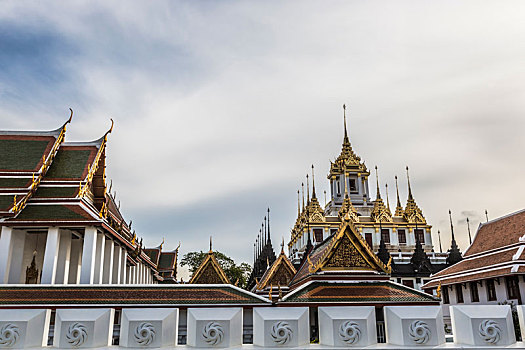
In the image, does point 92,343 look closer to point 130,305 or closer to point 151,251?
point 130,305

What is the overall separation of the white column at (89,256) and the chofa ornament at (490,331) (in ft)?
40.6

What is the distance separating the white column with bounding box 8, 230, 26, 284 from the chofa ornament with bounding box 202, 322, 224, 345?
12134mm

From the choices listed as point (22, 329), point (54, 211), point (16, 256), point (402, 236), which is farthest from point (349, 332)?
point (402, 236)

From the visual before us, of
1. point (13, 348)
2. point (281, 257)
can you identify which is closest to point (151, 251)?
point (281, 257)

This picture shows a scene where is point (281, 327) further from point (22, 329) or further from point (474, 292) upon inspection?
point (474, 292)

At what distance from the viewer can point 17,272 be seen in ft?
46.1

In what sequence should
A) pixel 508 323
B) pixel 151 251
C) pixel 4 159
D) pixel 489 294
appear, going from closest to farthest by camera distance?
pixel 508 323 → pixel 4 159 → pixel 489 294 → pixel 151 251

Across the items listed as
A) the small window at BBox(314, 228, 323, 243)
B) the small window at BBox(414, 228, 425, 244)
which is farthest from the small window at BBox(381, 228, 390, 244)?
the small window at BBox(314, 228, 323, 243)

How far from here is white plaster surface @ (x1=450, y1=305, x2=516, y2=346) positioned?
4.68 m

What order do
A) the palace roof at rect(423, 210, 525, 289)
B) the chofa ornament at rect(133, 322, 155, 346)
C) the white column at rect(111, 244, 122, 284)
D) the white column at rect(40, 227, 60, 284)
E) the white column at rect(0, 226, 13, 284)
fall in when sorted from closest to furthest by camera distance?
the chofa ornament at rect(133, 322, 155, 346)
the white column at rect(0, 226, 13, 284)
the white column at rect(40, 227, 60, 284)
the white column at rect(111, 244, 122, 284)
the palace roof at rect(423, 210, 525, 289)

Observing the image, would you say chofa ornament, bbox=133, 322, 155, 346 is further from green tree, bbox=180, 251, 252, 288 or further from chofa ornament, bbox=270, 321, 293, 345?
green tree, bbox=180, 251, 252, 288

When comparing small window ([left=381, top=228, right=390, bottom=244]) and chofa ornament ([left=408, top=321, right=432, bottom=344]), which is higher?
small window ([left=381, top=228, right=390, bottom=244])

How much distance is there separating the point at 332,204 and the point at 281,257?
44536 millimetres

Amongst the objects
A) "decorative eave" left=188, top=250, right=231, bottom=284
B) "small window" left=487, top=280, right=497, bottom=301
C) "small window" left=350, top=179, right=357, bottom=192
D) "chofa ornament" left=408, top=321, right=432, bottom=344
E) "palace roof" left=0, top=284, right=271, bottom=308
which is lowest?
"chofa ornament" left=408, top=321, right=432, bottom=344
